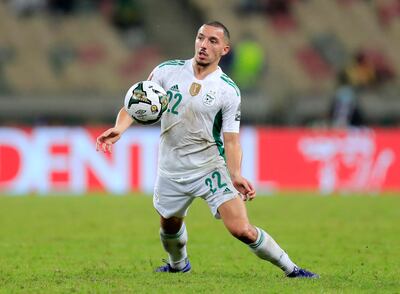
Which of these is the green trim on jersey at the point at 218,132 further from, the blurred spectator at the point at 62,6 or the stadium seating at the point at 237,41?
the blurred spectator at the point at 62,6

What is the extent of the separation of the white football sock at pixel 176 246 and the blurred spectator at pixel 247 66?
15648mm

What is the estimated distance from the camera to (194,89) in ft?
30.6

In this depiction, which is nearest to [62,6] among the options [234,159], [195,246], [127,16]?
[127,16]

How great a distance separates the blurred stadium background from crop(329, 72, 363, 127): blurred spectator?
3 centimetres

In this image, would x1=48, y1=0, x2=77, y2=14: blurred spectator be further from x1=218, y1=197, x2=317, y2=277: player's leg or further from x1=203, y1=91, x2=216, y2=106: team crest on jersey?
x1=218, y1=197, x2=317, y2=277: player's leg

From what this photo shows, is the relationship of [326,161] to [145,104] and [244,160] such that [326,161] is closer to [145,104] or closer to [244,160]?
[244,160]

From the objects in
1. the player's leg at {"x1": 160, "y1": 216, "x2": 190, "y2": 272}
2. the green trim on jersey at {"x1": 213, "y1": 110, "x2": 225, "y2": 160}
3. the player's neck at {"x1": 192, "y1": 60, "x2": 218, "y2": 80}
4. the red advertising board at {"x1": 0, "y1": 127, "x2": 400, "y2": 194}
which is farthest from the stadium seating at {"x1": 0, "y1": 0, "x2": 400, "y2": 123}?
the player's neck at {"x1": 192, "y1": 60, "x2": 218, "y2": 80}

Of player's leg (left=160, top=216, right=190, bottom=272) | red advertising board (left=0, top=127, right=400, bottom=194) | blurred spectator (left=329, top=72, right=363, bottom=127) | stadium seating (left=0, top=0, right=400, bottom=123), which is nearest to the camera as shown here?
player's leg (left=160, top=216, right=190, bottom=272)

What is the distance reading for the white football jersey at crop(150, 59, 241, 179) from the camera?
365 inches

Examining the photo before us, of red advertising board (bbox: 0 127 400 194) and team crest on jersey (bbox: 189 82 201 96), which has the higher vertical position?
team crest on jersey (bbox: 189 82 201 96)

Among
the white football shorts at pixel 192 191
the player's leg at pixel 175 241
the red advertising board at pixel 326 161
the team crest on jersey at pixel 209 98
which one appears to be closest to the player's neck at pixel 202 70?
the team crest on jersey at pixel 209 98

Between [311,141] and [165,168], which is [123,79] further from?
[165,168]

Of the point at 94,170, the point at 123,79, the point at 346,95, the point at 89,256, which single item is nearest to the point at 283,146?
the point at 346,95

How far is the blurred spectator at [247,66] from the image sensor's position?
25.7 meters
